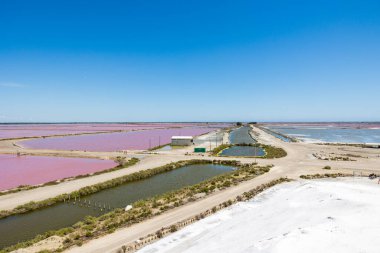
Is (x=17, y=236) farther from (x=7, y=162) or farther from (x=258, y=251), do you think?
(x=7, y=162)

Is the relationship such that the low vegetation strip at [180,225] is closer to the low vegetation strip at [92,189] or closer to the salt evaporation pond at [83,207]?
the salt evaporation pond at [83,207]

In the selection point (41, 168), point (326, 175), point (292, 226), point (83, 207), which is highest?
point (292, 226)

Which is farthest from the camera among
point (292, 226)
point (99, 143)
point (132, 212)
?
point (99, 143)

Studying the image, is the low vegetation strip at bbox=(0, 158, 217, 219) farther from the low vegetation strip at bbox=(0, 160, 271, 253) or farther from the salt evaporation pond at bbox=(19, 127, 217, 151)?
the salt evaporation pond at bbox=(19, 127, 217, 151)

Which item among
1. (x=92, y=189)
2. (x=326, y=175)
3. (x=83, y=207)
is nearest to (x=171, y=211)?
(x=83, y=207)

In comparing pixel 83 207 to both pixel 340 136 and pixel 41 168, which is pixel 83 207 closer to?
pixel 41 168

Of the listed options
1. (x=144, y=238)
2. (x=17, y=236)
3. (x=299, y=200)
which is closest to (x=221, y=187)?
(x=299, y=200)

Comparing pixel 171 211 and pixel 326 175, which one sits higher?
pixel 326 175

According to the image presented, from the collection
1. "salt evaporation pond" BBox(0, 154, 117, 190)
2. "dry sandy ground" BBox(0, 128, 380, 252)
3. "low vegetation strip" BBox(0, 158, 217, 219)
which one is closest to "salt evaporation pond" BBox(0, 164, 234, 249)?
"low vegetation strip" BBox(0, 158, 217, 219)
